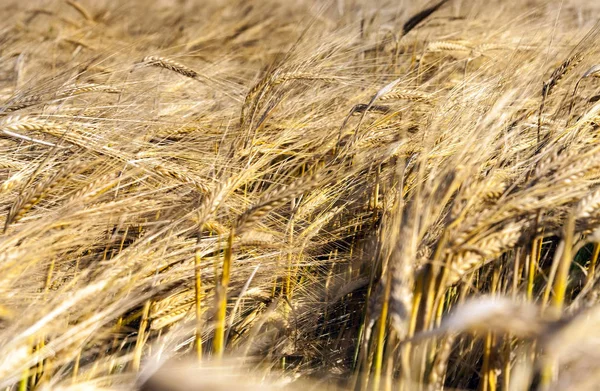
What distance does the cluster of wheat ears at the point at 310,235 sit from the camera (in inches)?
Answer: 35.3

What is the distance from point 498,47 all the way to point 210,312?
1585mm

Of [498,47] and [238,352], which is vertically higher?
[498,47]

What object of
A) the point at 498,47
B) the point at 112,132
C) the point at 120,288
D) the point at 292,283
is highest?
the point at 498,47

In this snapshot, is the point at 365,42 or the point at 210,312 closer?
the point at 210,312

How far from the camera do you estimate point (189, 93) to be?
2.41 metres

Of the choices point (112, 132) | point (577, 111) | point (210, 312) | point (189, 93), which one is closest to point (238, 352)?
point (210, 312)

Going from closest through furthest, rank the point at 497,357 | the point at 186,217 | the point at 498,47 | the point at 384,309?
the point at 384,309 → the point at 497,357 → the point at 186,217 → the point at 498,47

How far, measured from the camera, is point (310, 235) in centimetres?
145

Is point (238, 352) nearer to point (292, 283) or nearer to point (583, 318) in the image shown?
point (292, 283)

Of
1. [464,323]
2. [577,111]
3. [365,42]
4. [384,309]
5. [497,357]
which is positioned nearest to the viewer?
[464,323]

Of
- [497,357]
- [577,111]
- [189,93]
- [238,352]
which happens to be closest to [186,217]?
[238,352]

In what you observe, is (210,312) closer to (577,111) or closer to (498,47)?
(577,111)

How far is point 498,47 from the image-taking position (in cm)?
232

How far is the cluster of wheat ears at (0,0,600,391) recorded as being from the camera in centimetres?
90
